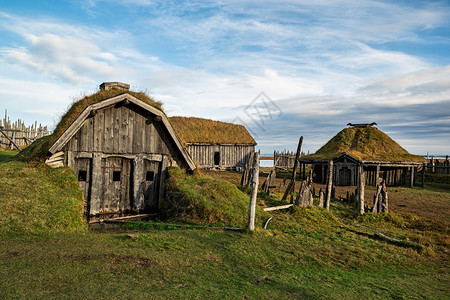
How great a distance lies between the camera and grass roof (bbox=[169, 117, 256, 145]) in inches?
1479

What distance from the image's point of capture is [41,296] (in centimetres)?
573

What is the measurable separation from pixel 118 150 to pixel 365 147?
2718 centimetres

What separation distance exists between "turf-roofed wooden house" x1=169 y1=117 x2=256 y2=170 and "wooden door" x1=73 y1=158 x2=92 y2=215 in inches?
906

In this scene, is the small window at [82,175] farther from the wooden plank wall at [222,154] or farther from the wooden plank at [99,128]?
the wooden plank wall at [222,154]

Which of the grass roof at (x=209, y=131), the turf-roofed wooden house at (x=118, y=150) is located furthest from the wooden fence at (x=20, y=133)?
the turf-roofed wooden house at (x=118, y=150)

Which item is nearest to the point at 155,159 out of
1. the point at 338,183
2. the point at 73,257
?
the point at 73,257

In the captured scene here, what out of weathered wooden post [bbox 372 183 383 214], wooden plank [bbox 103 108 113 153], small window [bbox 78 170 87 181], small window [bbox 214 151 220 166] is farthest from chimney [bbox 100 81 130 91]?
small window [bbox 214 151 220 166]

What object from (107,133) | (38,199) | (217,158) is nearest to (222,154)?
(217,158)

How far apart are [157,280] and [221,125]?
3560cm

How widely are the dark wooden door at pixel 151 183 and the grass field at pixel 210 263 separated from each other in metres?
2.30

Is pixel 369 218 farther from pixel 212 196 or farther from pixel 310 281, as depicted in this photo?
pixel 310 281

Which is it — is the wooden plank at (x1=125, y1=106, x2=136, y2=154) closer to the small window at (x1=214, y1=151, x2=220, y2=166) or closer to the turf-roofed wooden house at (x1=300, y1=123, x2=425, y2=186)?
the turf-roofed wooden house at (x1=300, y1=123, x2=425, y2=186)

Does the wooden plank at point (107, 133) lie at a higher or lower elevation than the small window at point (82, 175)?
higher

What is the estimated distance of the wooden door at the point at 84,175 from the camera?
13258 mm
